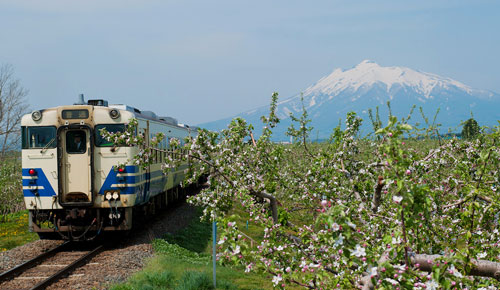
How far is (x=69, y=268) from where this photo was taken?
1012 centimetres

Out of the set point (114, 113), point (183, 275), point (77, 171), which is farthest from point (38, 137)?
point (183, 275)

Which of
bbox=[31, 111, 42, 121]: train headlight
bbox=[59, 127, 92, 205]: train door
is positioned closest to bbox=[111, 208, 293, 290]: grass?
bbox=[59, 127, 92, 205]: train door

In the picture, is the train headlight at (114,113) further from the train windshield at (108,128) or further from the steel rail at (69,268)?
the steel rail at (69,268)

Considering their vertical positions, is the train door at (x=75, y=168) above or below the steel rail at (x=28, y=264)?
above

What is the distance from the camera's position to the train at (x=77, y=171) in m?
12.1

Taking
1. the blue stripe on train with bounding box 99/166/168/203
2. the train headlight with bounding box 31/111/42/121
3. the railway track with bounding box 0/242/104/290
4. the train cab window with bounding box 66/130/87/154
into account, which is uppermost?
the train headlight with bounding box 31/111/42/121

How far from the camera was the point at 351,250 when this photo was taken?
124 inches

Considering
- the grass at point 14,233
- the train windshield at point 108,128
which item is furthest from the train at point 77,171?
the grass at point 14,233

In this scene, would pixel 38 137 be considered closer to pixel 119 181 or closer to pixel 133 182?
pixel 119 181

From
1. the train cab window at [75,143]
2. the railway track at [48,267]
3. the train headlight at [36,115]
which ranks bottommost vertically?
the railway track at [48,267]

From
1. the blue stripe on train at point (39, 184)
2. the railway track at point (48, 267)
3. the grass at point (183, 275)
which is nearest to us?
the grass at point (183, 275)

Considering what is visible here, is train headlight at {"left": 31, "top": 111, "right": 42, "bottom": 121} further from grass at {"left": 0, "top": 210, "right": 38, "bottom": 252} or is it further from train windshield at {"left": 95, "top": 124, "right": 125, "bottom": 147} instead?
grass at {"left": 0, "top": 210, "right": 38, "bottom": 252}

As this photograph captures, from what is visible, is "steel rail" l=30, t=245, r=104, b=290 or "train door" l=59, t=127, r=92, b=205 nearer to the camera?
"steel rail" l=30, t=245, r=104, b=290

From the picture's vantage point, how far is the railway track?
9.27 meters
